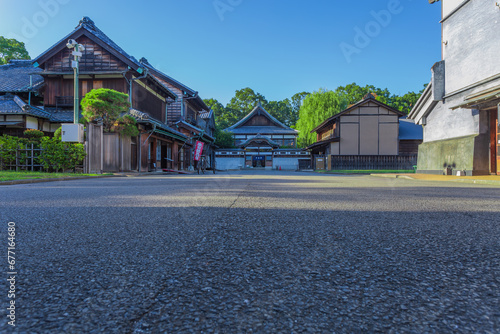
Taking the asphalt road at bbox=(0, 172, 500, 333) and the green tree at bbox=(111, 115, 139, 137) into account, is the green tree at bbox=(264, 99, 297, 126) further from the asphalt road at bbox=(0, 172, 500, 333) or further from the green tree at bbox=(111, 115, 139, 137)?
the asphalt road at bbox=(0, 172, 500, 333)

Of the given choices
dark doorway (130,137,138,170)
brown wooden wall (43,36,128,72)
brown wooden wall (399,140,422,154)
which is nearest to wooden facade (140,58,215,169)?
brown wooden wall (43,36,128,72)

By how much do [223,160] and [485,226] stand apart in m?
36.6

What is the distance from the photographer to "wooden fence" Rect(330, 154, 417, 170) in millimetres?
25312

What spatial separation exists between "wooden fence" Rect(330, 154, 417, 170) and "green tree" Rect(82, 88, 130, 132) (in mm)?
17263

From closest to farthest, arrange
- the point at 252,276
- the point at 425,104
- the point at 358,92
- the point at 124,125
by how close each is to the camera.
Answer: the point at 252,276 < the point at 124,125 < the point at 425,104 < the point at 358,92

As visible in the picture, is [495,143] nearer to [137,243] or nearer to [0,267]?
[137,243]

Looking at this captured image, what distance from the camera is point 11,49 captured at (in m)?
31.5

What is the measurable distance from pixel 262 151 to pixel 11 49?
2910cm

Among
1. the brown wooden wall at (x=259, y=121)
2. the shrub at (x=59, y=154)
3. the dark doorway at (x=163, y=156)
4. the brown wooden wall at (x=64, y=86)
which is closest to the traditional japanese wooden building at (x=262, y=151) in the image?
the brown wooden wall at (x=259, y=121)

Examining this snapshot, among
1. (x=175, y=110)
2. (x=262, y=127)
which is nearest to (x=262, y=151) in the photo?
(x=262, y=127)

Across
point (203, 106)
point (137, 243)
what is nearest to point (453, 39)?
point (137, 243)

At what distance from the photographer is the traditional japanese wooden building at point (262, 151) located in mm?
37969

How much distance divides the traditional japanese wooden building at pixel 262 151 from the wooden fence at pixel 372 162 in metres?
11.9

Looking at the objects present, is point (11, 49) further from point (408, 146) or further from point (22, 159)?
point (408, 146)
